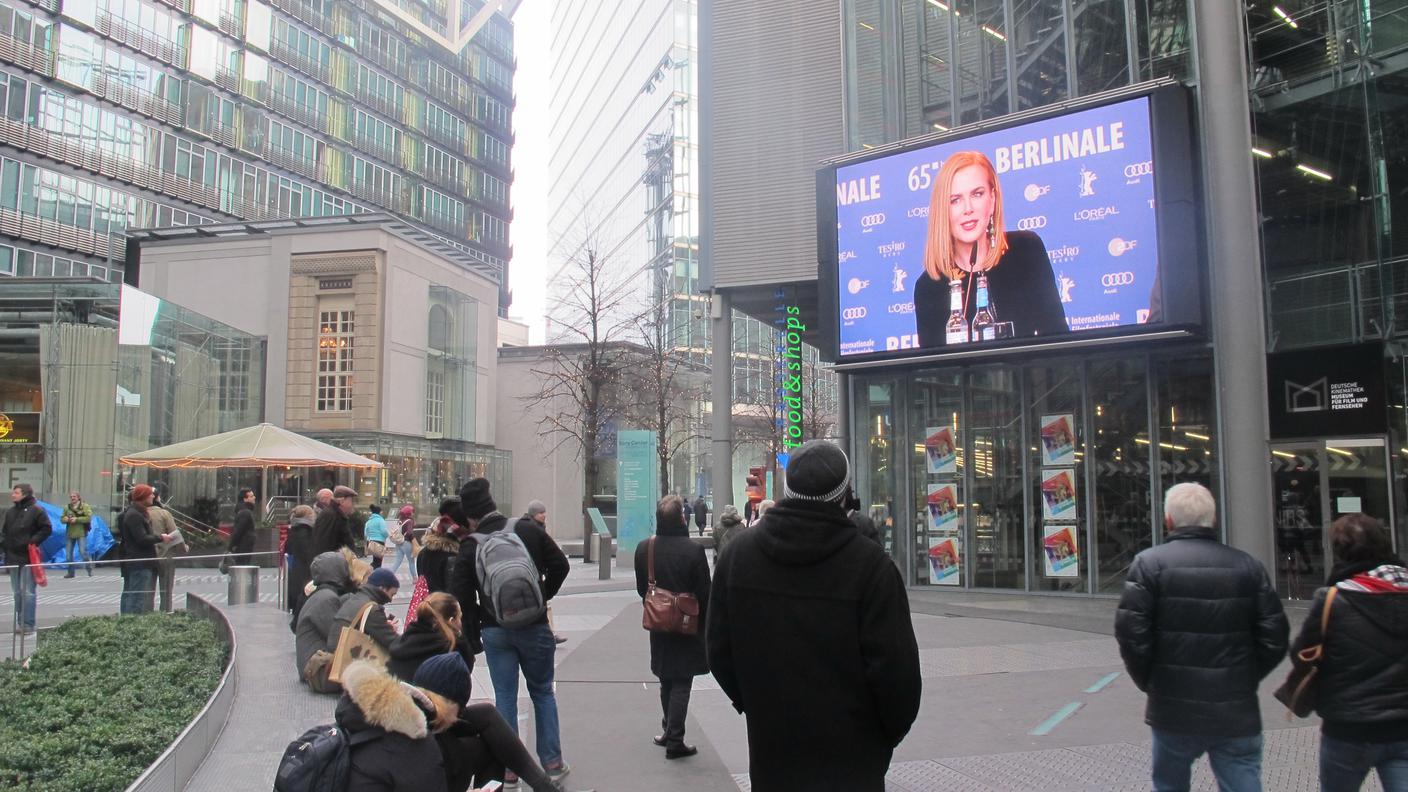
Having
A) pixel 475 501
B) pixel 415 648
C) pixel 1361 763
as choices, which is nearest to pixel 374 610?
pixel 475 501

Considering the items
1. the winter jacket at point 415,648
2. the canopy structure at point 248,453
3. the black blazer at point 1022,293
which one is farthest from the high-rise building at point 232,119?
the winter jacket at point 415,648

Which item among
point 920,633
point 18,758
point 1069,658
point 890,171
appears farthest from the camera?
point 890,171

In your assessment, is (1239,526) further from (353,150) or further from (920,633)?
(353,150)

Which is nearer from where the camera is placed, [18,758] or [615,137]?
[18,758]

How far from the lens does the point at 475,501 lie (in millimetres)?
6996

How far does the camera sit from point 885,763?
10.5 feet

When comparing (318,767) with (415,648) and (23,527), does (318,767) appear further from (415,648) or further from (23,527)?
(23,527)

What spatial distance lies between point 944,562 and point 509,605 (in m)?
12.9

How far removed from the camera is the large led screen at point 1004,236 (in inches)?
589

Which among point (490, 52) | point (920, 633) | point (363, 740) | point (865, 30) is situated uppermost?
point (490, 52)

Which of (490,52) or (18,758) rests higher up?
(490,52)

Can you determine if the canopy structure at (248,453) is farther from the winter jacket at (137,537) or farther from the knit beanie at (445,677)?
the knit beanie at (445,677)

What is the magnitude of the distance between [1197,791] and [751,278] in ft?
51.7

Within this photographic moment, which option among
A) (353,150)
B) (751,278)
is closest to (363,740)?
(751,278)
